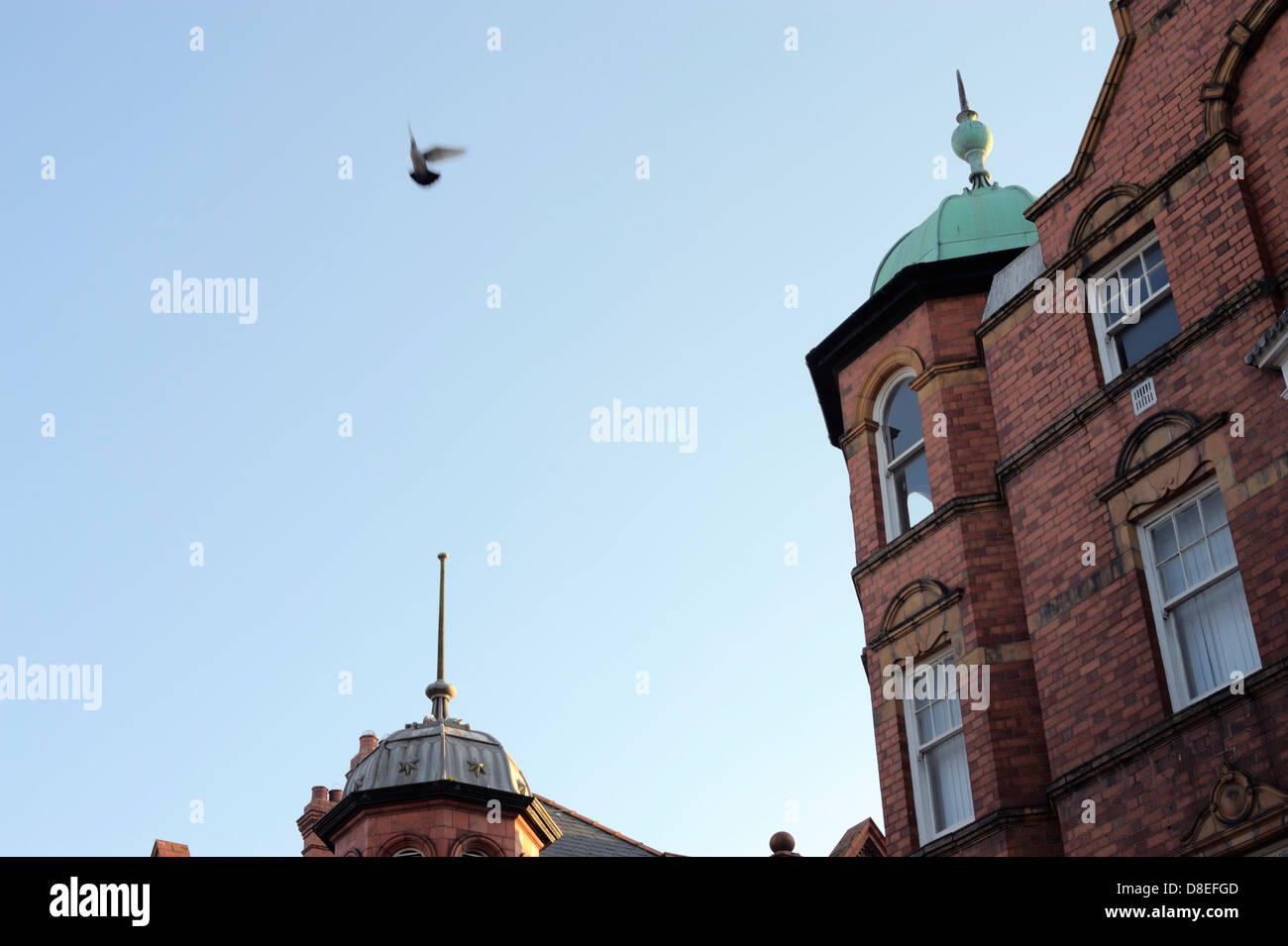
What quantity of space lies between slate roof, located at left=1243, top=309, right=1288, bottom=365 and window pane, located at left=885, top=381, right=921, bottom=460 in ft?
18.4

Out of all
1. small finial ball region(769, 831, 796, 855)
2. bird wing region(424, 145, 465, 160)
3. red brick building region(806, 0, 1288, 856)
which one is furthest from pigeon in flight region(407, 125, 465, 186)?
small finial ball region(769, 831, 796, 855)

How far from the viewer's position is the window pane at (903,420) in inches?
742

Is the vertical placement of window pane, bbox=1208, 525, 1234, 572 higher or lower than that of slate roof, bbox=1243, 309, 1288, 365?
lower

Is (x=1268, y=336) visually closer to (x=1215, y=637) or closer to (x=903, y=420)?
(x=1215, y=637)

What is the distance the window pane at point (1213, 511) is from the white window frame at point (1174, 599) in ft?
0.13

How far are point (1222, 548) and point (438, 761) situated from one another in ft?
44.8

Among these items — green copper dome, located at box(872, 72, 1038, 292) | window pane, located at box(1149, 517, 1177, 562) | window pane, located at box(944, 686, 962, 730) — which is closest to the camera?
window pane, located at box(1149, 517, 1177, 562)

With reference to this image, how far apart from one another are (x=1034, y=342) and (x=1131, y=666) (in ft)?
14.4

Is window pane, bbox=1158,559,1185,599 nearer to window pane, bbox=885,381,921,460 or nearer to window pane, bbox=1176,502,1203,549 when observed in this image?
window pane, bbox=1176,502,1203,549

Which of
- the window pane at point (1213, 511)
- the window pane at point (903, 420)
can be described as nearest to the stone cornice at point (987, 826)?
the window pane at point (1213, 511)

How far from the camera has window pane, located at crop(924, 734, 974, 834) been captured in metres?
16.1
